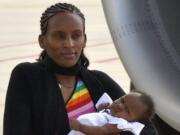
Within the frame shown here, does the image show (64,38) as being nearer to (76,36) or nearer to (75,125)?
(76,36)

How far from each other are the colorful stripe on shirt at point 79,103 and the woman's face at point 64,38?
4.5 inches

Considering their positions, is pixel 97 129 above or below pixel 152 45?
below

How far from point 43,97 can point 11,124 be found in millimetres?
149

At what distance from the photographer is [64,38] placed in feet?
7.34

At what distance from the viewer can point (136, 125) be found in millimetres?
2096

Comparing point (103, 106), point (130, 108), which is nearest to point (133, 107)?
point (130, 108)

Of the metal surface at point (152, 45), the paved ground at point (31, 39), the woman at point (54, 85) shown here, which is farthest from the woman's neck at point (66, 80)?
the paved ground at point (31, 39)

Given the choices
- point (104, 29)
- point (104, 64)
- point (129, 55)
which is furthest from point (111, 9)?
point (104, 29)

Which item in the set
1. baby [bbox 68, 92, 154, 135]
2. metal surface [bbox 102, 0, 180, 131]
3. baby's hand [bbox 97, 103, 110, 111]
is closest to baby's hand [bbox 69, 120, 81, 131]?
baby [bbox 68, 92, 154, 135]

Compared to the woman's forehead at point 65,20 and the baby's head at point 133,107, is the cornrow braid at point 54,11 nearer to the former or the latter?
the woman's forehead at point 65,20

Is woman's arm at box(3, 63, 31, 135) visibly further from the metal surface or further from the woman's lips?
the metal surface

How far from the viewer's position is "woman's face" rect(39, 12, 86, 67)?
223 cm

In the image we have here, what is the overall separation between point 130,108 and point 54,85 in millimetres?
302

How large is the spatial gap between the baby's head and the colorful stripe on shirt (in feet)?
0.49
